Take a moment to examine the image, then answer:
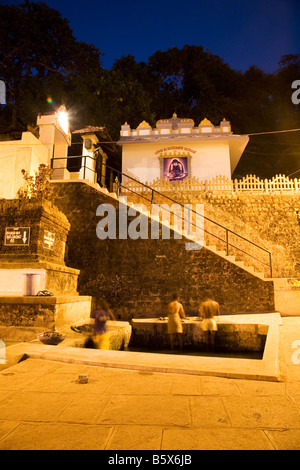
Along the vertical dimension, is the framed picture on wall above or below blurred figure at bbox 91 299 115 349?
above

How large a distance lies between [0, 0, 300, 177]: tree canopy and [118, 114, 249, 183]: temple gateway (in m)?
6.10

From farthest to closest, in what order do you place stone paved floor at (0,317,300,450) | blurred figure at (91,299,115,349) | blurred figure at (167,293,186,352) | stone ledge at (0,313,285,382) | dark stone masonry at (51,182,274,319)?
dark stone masonry at (51,182,274,319)
blurred figure at (167,293,186,352)
blurred figure at (91,299,115,349)
stone ledge at (0,313,285,382)
stone paved floor at (0,317,300,450)

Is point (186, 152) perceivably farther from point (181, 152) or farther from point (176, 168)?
point (176, 168)

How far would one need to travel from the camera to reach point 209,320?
27.0ft

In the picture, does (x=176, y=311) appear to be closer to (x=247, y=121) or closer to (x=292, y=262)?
(x=292, y=262)

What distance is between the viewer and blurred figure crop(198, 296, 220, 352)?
26.6 feet

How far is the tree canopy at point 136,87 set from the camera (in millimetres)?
25156

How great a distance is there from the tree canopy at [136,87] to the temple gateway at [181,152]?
6098 millimetres

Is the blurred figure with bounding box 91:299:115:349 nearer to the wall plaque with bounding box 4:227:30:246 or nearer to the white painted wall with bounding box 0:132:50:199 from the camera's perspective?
the wall plaque with bounding box 4:227:30:246

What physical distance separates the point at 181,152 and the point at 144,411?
1709cm

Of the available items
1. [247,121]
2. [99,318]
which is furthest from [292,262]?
[247,121]
